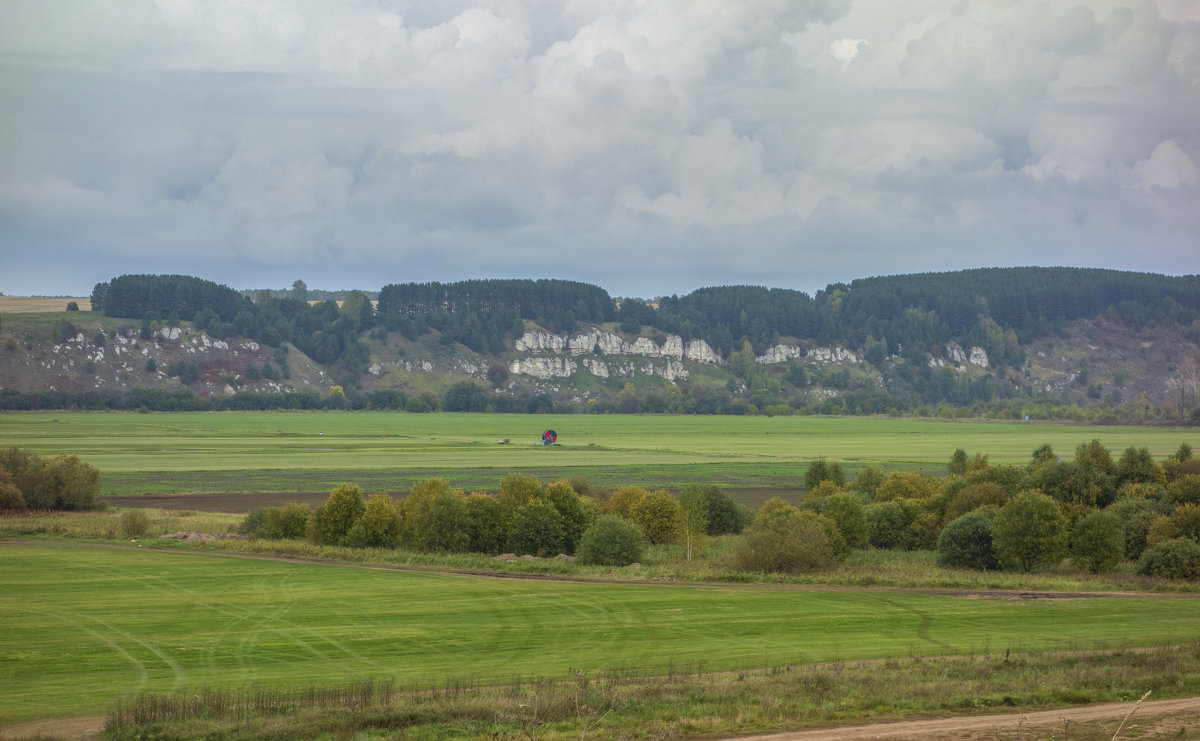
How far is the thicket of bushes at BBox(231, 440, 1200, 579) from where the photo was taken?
52375mm

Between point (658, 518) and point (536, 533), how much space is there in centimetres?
910

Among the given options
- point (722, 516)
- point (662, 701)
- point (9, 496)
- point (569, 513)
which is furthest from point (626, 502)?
point (9, 496)

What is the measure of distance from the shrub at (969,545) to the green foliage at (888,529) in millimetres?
8923

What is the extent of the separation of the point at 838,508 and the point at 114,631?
38749 mm

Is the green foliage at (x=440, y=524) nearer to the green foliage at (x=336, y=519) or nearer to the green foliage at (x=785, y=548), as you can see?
the green foliage at (x=336, y=519)

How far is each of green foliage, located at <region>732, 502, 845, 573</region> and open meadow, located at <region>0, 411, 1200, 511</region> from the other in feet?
98.3

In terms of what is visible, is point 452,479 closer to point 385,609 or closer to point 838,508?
point 838,508

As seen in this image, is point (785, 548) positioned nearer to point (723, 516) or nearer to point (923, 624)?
point (923, 624)

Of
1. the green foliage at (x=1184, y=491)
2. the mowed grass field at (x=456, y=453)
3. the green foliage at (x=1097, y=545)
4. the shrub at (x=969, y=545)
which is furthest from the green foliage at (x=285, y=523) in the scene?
the green foliage at (x=1184, y=491)

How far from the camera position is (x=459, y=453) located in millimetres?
137125

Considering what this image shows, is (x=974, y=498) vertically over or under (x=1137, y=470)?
under

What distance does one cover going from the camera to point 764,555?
5097cm

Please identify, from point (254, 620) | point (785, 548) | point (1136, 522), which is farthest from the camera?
point (1136, 522)

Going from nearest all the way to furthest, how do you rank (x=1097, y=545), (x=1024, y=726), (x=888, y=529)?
1. (x=1024, y=726)
2. (x=1097, y=545)
3. (x=888, y=529)
